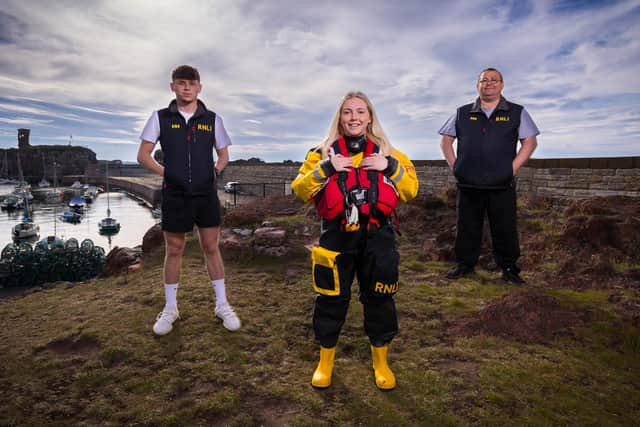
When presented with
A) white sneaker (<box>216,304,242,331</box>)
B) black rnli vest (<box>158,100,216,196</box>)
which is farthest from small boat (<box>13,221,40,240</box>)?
black rnli vest (<box>158,100,216,196</box>)

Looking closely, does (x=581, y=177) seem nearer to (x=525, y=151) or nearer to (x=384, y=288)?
(x=525, y=151)

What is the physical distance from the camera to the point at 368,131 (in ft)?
9.02

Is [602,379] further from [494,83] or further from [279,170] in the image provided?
[279,170]

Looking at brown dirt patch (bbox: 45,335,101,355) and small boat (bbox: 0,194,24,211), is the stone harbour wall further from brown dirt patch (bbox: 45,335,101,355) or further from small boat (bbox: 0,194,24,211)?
small boat (bbox: 0,194,24,211)

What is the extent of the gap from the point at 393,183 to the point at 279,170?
29.8m

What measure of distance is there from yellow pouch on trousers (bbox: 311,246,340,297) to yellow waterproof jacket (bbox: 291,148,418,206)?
1.36 ft

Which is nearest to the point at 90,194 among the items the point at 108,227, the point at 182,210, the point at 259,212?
the point at 108,227

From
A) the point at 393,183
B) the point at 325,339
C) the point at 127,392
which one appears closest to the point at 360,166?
the point at 393,183

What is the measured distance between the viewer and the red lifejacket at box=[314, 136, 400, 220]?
2461mm

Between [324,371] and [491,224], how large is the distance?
328cm

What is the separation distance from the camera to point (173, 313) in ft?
12.1

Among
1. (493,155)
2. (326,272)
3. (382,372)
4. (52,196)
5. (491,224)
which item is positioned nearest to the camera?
(326,272)

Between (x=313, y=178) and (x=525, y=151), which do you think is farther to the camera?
(x=525, y=151)

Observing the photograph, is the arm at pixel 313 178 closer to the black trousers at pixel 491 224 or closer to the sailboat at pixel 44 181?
the black trousers at pixel 491 224
